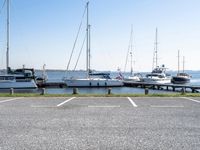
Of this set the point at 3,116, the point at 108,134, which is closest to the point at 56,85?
the point at 3,116

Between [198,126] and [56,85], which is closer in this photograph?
[198,126]

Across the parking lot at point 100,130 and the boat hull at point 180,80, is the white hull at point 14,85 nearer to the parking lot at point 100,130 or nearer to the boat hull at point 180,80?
the parking lot at point 100,130

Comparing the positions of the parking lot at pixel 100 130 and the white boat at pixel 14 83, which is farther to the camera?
the white boat at pixel 14 83

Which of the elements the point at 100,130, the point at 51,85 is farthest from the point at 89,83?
the point at 100,130

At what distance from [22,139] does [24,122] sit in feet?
9.36

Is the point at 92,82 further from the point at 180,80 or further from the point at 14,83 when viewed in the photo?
the point at 180,80

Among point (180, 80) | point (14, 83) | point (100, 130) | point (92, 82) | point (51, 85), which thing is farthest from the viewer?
point (180, 80)

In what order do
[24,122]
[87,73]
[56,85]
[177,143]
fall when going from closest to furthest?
[177,143]
[24,122]
[87,73]
[56,85]

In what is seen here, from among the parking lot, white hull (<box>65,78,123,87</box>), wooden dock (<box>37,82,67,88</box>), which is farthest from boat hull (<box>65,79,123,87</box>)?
the parking lot

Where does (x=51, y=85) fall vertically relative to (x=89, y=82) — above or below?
below

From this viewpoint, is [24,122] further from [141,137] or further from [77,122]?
[141,137]

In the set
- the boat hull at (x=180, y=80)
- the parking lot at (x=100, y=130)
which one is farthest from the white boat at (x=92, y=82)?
the parking lot at (x=100, y=130)

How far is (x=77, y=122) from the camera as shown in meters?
11.0

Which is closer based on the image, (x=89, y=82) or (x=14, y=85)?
(x=14, y=85)
